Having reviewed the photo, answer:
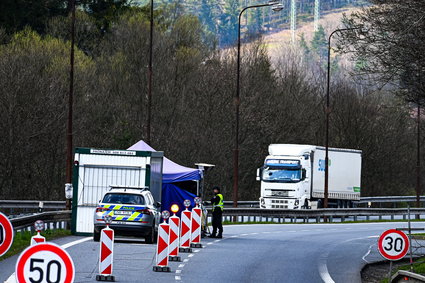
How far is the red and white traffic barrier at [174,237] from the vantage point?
76.1 feet

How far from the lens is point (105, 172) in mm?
33094

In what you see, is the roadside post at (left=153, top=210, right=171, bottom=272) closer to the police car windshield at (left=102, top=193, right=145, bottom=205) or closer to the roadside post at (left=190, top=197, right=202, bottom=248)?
the police car windshield at (left=102, top=193, right=145, bottom=205)

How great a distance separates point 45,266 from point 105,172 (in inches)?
861

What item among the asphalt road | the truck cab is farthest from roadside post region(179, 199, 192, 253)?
the truck cab

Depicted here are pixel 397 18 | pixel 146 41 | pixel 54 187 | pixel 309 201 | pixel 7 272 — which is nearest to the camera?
pixel 7 272

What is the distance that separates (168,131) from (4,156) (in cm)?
1329

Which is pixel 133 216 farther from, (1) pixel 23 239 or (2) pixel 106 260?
(2) pixel 106 260

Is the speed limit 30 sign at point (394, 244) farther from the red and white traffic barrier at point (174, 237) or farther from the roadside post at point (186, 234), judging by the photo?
the roadside post at point (186, 234)

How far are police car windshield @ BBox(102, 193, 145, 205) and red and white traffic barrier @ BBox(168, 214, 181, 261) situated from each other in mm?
4717

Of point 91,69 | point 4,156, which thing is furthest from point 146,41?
point 4,156

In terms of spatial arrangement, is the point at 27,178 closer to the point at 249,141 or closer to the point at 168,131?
the point at 168,131

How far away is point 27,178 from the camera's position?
2318 inches

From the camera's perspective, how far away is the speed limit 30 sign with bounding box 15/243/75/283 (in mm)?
11250

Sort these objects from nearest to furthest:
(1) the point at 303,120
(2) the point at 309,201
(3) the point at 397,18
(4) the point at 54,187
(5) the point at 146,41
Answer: (3) the point at 397,18 < (2) the point at 309,201 < (4) the point at 54,187 < (5) the point at 146,41 < (1) the point at 303,120
